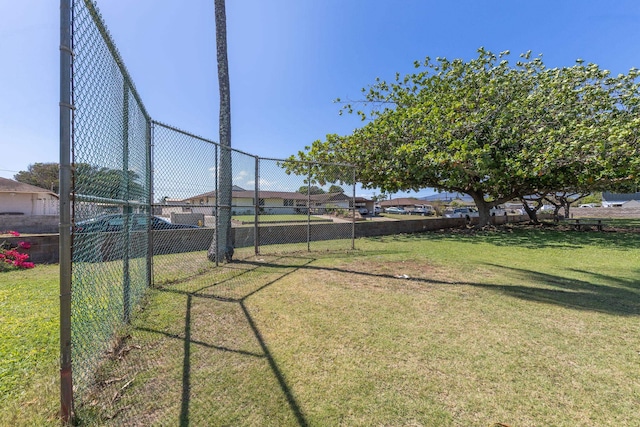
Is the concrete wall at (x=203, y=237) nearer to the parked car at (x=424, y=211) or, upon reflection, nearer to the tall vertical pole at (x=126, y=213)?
the tall vertical pole at (x=126, y=213)

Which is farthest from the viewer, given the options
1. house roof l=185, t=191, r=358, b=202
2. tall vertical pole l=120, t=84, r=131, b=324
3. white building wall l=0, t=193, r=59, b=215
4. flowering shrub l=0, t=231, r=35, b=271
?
white building wall l=0, t=193, r=59, b=215

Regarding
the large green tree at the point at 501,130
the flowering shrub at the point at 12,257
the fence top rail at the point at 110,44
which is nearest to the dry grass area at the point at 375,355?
the fence top rail at the point at 110,44

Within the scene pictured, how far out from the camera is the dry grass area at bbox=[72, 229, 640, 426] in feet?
6.54

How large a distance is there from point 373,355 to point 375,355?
2cm

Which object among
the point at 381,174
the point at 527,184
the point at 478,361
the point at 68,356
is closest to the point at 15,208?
the point at 381,174

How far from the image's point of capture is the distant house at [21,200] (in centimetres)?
2247

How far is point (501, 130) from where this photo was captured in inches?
468

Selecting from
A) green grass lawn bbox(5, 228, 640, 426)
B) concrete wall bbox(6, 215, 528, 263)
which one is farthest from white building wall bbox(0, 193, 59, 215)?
green grass lawn bbox(5, 228, 640, 426)

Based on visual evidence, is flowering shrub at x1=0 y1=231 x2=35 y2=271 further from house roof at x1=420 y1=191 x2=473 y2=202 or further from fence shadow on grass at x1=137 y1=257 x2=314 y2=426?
house roof at x1=420 y1=191 x2=473 y2=202

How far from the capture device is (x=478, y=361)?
2.66 meters

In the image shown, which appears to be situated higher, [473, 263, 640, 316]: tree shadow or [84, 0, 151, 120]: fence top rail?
[84, 0, 151, 120]: fence top rail

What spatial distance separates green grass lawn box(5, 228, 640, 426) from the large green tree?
664 cm

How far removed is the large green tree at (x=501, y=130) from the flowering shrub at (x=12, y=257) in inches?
324

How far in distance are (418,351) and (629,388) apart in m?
1.52
